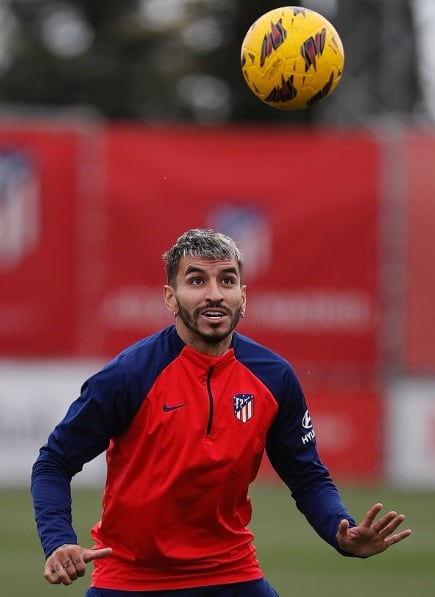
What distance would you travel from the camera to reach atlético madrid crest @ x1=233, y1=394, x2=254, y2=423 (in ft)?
18.4

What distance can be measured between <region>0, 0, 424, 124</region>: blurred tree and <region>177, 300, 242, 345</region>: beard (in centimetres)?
2824

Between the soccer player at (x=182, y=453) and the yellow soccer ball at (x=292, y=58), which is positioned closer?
the soccer player at (x=182, y=453)

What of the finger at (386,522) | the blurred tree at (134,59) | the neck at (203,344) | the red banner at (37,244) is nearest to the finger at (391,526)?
the finger at (386,522)

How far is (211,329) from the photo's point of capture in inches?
220

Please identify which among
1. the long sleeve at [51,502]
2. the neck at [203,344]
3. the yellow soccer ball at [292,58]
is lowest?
the long sleeve at [51,502]

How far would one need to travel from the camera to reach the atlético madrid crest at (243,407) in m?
5.62

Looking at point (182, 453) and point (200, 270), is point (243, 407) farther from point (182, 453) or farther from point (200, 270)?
point (200, 270)

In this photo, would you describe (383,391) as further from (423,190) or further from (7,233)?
(7,233)

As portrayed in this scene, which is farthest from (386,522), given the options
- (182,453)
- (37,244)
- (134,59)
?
(134,59)

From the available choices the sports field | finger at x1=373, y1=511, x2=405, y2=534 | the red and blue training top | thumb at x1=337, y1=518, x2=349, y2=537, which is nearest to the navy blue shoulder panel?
the red and blue training top

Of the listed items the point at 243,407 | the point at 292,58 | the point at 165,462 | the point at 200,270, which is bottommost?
the point at 165,462

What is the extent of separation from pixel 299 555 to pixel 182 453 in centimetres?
675

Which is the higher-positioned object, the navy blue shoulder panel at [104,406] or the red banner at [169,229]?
the red banner at [169,229]

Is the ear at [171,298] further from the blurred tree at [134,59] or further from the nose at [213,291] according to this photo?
the blurred tree at [134,59]
